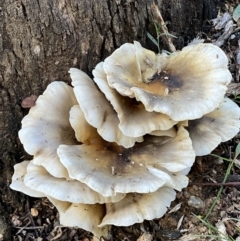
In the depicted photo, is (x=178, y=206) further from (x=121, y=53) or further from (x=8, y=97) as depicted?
(x=8, y=97)

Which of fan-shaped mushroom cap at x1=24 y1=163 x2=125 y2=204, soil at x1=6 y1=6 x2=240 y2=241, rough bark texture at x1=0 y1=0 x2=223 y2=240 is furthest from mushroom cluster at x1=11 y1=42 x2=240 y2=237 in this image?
soil at x1=6 y1=6 x2=240 y2=241

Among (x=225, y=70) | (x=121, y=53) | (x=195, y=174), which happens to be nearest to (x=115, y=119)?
(x=121, y=53)

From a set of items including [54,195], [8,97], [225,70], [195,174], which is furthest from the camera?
[195,174]

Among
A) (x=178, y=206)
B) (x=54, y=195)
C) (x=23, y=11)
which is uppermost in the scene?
(x=23, y=11)

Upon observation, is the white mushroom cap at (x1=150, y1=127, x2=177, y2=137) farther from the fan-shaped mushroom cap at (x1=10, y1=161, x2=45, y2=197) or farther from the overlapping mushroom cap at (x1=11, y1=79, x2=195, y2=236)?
the fan-shaped mushroom cap at (x1=10, y1=161, x2=45, y2=197)

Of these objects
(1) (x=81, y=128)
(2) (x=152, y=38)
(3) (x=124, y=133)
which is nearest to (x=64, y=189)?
(1) (x=81, y=128)

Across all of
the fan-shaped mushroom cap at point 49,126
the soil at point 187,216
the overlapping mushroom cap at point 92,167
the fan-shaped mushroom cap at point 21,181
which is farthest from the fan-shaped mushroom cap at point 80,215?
the soil at point 187,216

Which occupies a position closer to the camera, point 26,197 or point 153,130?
point 153,130
